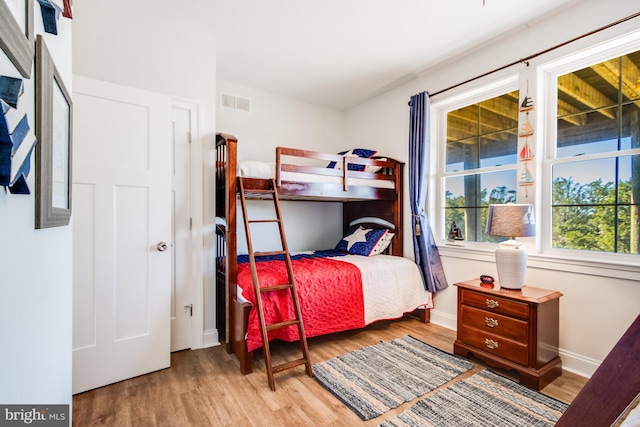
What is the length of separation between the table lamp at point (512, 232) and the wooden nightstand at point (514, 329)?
11 centimetres

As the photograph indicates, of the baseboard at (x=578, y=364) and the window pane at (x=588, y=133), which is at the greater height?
the window pane at (x=588, y=133)

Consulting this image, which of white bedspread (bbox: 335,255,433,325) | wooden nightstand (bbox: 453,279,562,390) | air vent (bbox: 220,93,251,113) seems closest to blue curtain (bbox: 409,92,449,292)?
white bedspread (bbox: 335,255,433,325)

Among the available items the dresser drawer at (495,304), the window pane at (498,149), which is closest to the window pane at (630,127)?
the window pane at (498,149)

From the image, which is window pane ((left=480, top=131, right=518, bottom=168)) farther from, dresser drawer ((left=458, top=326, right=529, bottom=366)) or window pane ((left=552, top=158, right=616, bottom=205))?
dresser drawer ((left=458, top=326, right=529, bottom=366))

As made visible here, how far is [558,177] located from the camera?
7.72 ft

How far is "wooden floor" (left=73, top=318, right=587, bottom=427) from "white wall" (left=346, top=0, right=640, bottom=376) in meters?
0.28

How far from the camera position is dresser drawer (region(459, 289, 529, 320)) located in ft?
6.57

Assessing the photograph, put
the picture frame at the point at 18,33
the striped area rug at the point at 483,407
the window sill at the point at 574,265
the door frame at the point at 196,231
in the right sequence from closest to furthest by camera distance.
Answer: the picture frame at the point at 18,33, the striped area rug at the point at 483,407, the window sill at the point at 574,265, the door frame at the point at 196,231

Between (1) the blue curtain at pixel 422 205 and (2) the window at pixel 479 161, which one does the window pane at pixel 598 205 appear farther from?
(1) the blue curtain at pixel 422 205

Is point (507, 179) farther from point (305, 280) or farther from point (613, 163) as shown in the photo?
point (305, 280)

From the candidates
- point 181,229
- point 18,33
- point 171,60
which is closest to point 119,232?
point 181,229

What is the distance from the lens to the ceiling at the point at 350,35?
7.31 feet

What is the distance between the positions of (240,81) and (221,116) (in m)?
0.47

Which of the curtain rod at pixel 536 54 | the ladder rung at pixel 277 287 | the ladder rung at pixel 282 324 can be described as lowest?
the ladder rung at pixel 282 324
